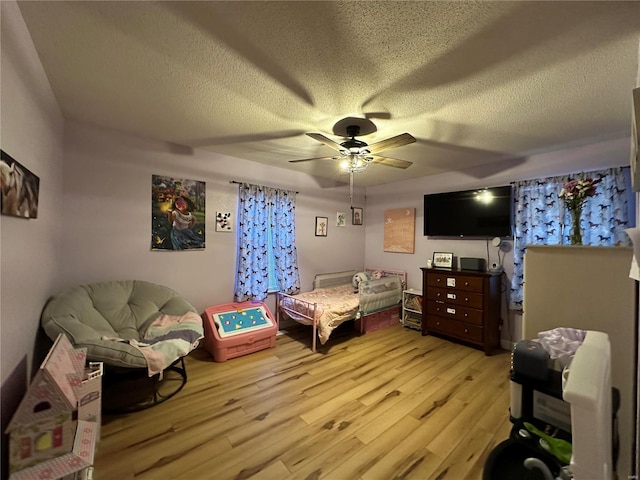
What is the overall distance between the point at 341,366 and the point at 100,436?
79.3 inches

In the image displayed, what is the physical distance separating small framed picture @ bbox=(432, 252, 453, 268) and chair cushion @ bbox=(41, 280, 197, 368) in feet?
A: 11.0

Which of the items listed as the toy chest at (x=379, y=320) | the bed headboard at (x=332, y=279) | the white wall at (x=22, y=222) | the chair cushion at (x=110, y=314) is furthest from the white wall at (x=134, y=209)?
the toy chest at (x=379, y=320)

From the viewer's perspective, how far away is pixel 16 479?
116cm

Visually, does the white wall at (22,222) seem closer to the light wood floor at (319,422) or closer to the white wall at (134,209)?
the white wall at (134,209)

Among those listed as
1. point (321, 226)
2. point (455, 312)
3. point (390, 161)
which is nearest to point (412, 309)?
point (455, 312)

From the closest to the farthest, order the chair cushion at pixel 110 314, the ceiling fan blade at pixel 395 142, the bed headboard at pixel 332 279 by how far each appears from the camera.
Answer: the chair cushion at pixel 110 314 < the ceiling fan blade at pixel 395 142 < the bed headboard at pixel 332 279

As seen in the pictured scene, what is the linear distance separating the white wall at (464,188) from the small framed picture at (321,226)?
1.06 m

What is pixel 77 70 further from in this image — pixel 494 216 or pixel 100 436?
pixel 494 216

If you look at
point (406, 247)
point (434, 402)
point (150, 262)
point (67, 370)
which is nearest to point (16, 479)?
point (67, 370)

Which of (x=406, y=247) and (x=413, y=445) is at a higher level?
(x=406, y=247)

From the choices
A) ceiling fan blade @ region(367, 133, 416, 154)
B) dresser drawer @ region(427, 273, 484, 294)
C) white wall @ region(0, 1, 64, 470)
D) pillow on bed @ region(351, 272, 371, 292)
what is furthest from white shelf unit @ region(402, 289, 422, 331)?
white wall @ region(0, 1, 64, 470)

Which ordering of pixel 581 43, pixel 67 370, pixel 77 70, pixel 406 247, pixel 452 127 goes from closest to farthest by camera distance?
1. pixel 581 43
2. pixel 67 370
3. pixel 77 70
4. pixel 452 127
5. pixel 406 247

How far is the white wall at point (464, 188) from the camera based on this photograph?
273 cm

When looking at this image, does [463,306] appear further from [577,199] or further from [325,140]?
[325,140]
